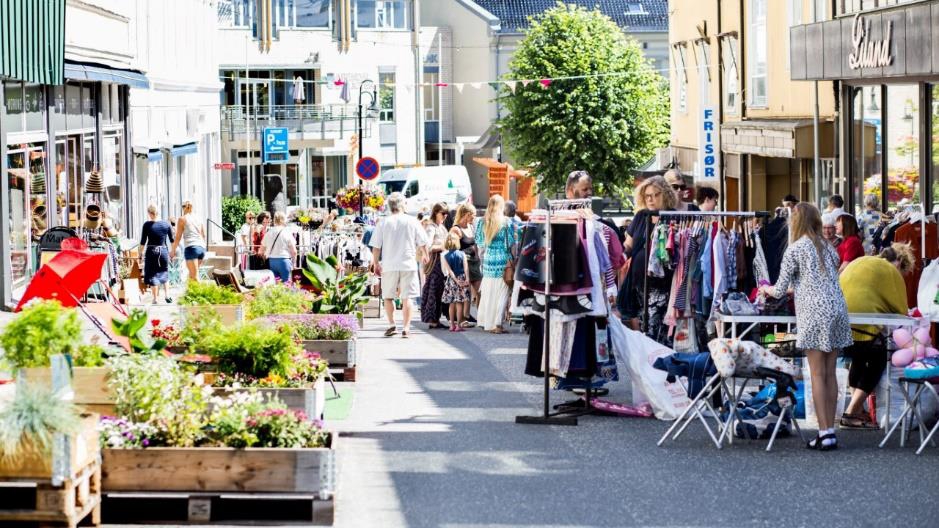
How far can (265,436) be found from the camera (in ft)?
29.5

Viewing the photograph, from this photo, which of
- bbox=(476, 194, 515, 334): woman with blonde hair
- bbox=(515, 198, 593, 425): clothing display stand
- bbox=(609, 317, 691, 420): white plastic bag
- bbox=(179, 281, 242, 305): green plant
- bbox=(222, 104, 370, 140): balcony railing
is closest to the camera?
bbox=(515, 198, 593, 425): clothing display stand

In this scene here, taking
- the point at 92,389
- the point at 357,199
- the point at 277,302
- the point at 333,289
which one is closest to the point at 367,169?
the point at 357,199

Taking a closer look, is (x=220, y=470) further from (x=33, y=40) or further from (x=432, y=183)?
(x=432, y=183)

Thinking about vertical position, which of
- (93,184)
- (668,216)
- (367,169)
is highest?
(367,169)

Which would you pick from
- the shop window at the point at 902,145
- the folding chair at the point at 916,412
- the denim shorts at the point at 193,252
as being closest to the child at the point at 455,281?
the denim shorts at the point at 193,252

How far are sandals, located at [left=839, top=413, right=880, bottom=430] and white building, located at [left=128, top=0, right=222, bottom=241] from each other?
19299 millimetres

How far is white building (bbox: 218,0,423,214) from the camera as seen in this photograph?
65.9 meters

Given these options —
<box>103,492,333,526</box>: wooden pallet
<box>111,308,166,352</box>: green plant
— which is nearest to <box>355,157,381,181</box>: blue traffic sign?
<box>111,308,166,352</box>: green plant

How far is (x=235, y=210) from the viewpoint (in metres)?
51.4

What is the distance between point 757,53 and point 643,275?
59.3 feet

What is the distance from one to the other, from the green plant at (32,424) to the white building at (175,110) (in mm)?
21658

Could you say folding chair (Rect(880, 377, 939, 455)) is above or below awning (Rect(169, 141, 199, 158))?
below

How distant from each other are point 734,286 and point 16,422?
25.3ft

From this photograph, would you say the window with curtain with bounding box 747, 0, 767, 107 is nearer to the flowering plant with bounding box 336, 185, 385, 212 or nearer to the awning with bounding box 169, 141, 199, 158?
the flowering plant with bounding box 336, 185, 385, 212
